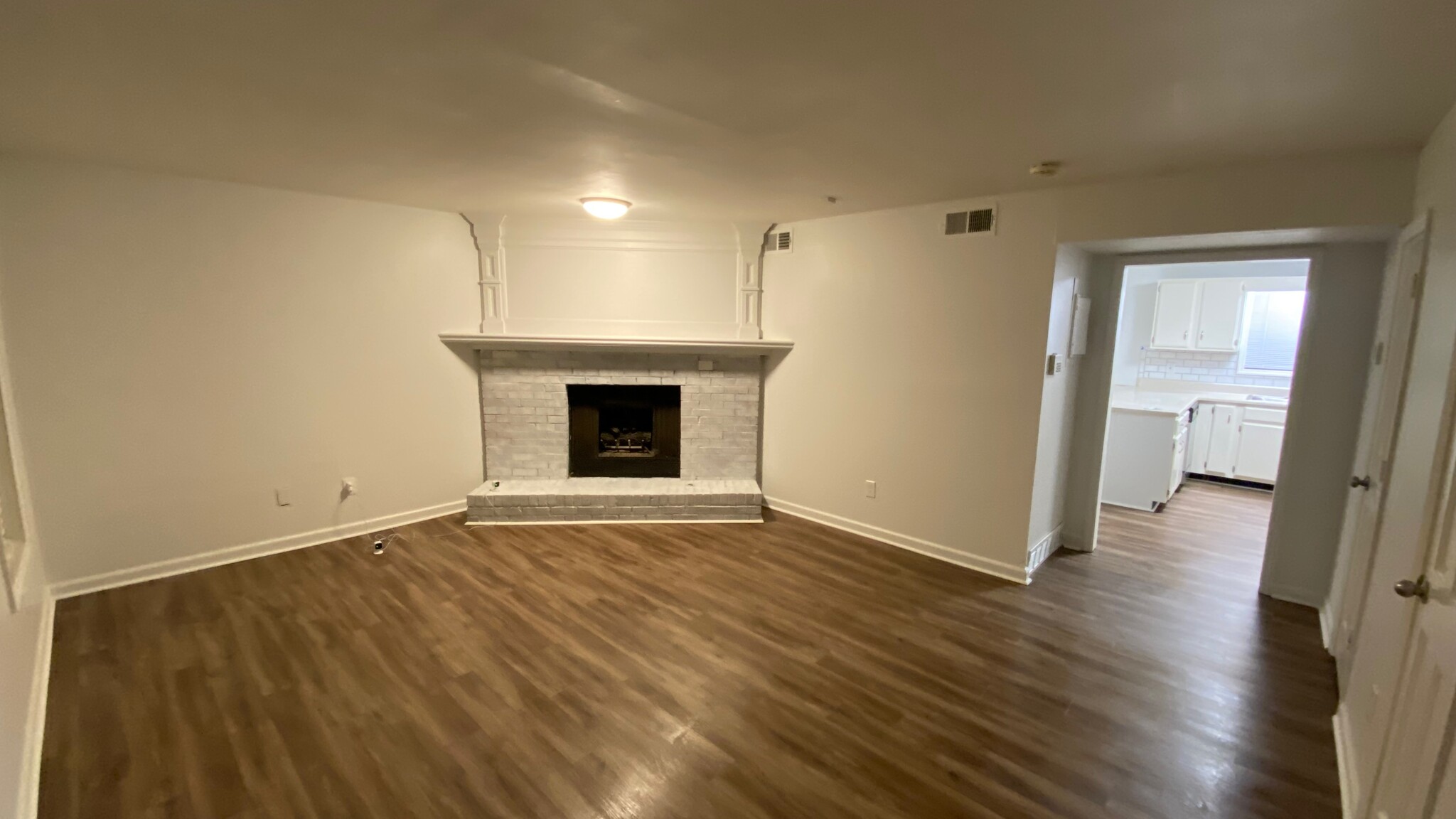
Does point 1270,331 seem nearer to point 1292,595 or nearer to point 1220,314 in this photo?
point 1220,314

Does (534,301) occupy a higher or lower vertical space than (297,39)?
lower

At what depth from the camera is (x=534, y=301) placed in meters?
4.52

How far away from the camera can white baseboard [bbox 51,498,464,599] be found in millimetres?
3206

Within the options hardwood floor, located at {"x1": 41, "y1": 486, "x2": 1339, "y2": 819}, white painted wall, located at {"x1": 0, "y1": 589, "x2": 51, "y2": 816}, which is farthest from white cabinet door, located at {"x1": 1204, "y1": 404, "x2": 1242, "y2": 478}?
white painted wall, located at {"x1": 0, "y1": 589, "x2": 51, "y2": 816}

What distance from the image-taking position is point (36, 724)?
6.98 ft

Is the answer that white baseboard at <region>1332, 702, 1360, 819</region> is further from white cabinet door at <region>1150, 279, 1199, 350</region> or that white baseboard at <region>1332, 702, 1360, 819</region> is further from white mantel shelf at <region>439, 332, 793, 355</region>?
white cabinet door at <region>1150, 279, 1199, 350</region>

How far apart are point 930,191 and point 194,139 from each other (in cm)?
362

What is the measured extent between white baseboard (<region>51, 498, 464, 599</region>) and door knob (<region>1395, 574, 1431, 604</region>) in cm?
499

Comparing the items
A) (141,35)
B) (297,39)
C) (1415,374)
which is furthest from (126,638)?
(1415,374)

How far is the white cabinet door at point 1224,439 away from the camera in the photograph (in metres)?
5.63

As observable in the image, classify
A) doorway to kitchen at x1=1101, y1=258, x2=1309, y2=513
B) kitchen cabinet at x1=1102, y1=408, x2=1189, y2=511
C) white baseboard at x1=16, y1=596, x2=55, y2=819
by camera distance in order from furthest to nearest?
doorway to kitchen at x1=1101, y1=258, x2=1309, y2=513, kitchen cabinet at x1=1102, y1=408, x2=1189, y2=511, white baseboard at x1=16, y1=596, x2=55, y2=819

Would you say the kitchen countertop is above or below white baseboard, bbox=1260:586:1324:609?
above

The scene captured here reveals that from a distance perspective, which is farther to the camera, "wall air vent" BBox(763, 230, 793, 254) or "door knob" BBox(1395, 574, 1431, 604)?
"wall air vent" BBox(763, 230, 793, 254)

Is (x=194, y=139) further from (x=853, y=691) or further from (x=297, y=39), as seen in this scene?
(x=853, y=691)
